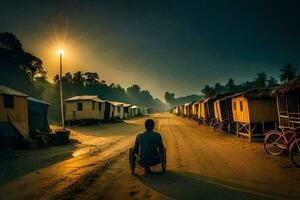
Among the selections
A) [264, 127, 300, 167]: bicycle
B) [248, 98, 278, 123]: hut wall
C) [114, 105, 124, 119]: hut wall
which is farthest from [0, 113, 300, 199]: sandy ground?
[114, 105, 124, 119]: hut wall

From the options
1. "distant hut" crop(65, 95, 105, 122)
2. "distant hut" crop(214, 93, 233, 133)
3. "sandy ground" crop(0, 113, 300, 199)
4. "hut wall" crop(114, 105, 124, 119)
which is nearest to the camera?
"sandy ground" crop(0, 113, 300, 199)

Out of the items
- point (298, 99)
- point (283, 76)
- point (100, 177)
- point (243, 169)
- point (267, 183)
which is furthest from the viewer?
point (283, 76)

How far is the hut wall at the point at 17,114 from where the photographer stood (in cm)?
1603

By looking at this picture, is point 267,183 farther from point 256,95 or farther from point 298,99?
point 256,95

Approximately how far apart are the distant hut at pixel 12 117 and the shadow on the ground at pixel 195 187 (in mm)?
11470

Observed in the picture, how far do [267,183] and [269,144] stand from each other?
560 centimetres

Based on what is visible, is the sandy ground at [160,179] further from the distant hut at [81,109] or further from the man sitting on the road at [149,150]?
the distant hut at [81,109]

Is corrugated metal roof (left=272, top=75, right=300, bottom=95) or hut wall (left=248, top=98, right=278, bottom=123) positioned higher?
corrugated metal roof (left=272, top=75, right=300, bottom=95)

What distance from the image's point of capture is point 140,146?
780 cm

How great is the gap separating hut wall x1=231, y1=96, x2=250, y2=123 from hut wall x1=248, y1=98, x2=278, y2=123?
371 millimetres

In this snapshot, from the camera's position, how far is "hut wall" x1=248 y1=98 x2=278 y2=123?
Result: 16984 mm

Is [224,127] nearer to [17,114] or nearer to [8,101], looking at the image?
[17,114]

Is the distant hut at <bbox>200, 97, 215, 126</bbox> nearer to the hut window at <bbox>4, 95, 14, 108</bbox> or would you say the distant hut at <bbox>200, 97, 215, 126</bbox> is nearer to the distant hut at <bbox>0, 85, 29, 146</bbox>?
the distant hut at <bbox>0, 85, 29, 146</bbox>

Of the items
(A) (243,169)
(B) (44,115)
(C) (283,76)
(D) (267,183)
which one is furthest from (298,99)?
(C) (283,76)
